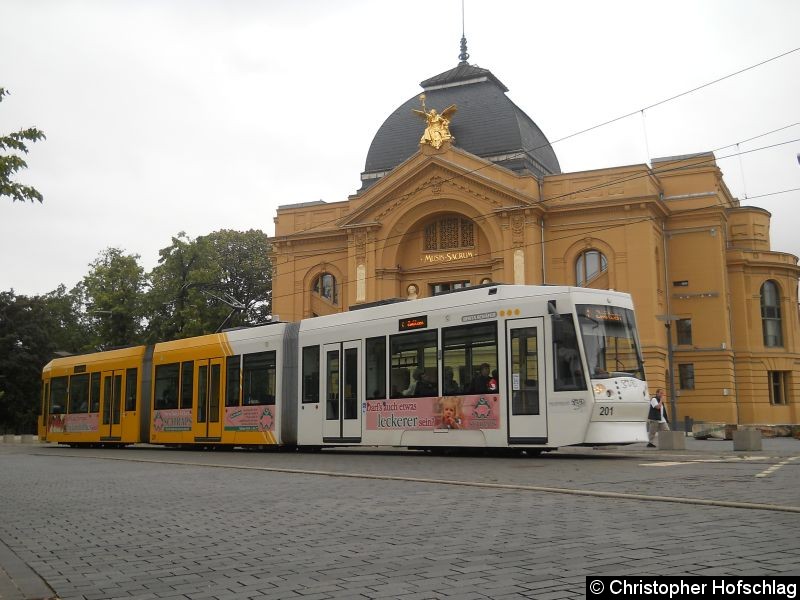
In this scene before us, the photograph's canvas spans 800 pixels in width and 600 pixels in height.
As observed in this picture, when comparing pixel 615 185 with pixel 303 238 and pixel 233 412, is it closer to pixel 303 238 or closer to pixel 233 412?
pixel 303 238

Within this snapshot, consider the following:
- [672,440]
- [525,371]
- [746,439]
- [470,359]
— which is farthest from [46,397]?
[746,439]

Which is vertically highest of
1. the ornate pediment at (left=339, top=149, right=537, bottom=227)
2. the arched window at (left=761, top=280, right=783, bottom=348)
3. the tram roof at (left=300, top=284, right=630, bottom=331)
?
the ornate pediment at (left=339, top=149, right=537, bottom=227)

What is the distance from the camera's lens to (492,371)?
17.8 metres

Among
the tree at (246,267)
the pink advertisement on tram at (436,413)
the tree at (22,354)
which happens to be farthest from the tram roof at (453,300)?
the tree at (22,354)

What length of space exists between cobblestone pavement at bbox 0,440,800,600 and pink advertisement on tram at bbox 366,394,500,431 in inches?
174

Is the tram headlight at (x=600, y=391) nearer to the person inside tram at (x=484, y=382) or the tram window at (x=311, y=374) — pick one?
the person inside tram at (x=484, y=382)

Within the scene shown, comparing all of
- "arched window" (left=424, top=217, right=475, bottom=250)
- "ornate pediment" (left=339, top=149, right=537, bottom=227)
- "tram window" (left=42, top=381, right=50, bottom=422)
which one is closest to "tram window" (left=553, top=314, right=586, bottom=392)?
"tram window" (left=42, top=381, right=50, bottom=422)

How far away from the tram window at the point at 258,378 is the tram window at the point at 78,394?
9.55 meters

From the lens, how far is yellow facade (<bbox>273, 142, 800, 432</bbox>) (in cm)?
4256

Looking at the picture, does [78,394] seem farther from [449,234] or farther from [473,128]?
[473,128]

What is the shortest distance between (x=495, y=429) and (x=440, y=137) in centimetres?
2975

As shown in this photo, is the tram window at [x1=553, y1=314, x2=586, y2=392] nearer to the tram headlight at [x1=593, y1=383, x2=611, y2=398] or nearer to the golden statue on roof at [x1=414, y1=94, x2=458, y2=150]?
the tram headlight at [x1=593, y1=383, x2=611, y2=398]

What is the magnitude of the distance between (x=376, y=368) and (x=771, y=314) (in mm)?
34845

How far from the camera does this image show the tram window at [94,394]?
97.7ft
